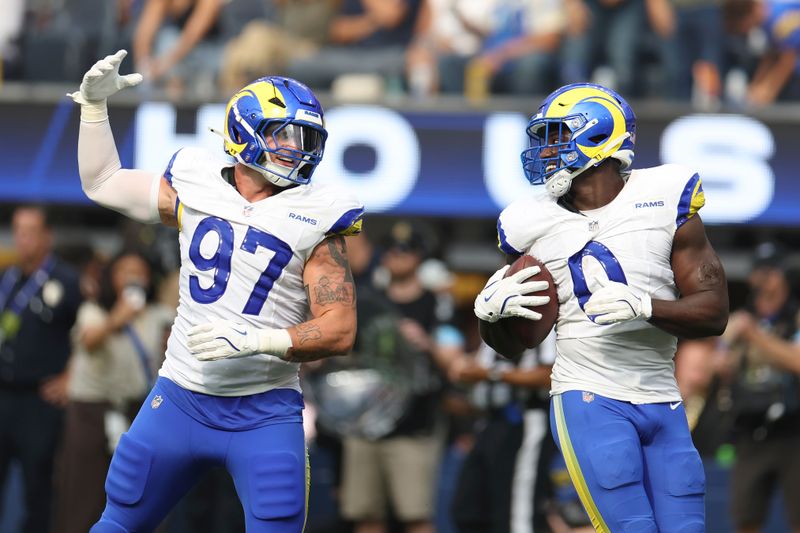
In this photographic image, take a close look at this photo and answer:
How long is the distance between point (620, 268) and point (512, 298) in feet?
1.32

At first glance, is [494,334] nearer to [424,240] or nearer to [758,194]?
[424,240]

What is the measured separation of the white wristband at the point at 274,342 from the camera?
4539 millimetres

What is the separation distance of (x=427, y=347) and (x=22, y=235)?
2.54m

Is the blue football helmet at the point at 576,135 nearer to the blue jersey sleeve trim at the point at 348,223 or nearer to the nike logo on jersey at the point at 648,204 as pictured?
the nike logo on jersey at the point at 648,204

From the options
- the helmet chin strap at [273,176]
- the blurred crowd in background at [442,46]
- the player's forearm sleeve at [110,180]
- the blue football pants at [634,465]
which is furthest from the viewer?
the blurred crowd in background at [442,46]

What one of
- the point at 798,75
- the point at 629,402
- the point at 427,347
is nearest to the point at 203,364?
the point at 629,402

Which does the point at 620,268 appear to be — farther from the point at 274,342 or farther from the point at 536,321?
→ the point at 274,342

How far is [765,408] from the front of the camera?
25.1 feet

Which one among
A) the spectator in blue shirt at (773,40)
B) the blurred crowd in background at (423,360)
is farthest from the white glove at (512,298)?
the spectator in blue shirt at (773,40)

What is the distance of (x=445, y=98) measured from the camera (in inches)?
405

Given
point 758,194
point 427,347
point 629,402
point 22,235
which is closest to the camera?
point 629,402

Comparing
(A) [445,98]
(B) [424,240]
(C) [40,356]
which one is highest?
(A) [445,98]

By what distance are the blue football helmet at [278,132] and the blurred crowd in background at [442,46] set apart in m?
5.45

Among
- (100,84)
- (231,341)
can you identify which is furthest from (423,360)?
(231,341)
